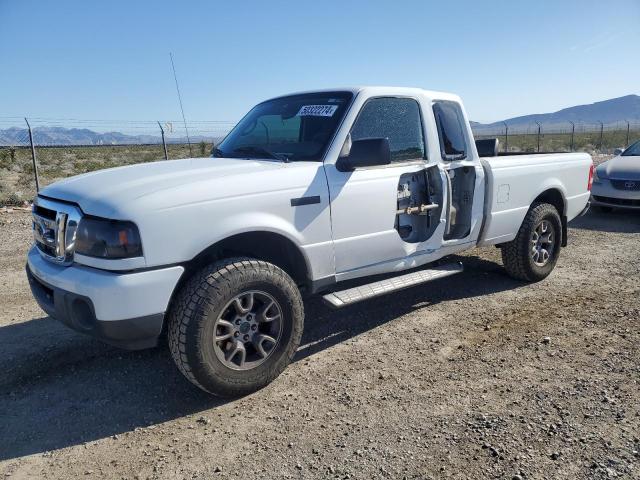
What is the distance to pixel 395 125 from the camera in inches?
163

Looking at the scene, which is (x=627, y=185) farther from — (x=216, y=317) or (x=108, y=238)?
(x=108, y=238)

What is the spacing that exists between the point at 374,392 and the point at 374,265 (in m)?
1.03

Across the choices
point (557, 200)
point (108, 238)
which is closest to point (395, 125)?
point (108, 238)

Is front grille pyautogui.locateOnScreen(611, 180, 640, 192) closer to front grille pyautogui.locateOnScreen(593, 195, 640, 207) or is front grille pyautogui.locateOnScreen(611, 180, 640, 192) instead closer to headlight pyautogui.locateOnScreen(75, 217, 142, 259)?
front grille pyautogui.locateOnScreen(593, 195, 640, 207)

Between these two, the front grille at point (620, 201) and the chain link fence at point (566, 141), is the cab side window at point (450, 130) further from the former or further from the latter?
the chain link fence at point (566, 141)

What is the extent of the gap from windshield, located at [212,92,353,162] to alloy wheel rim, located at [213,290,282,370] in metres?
1.10

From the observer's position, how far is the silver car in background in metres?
8.95

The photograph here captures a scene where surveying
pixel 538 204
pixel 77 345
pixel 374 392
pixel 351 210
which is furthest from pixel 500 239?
pixel 77 345

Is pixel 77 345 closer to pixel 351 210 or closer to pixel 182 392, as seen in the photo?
pixel 182 392

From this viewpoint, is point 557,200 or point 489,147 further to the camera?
point 489,147

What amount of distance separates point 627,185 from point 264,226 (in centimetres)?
845

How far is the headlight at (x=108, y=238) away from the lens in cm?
274

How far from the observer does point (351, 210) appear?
362 centimetres

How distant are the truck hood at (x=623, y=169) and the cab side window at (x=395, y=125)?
667 cm
